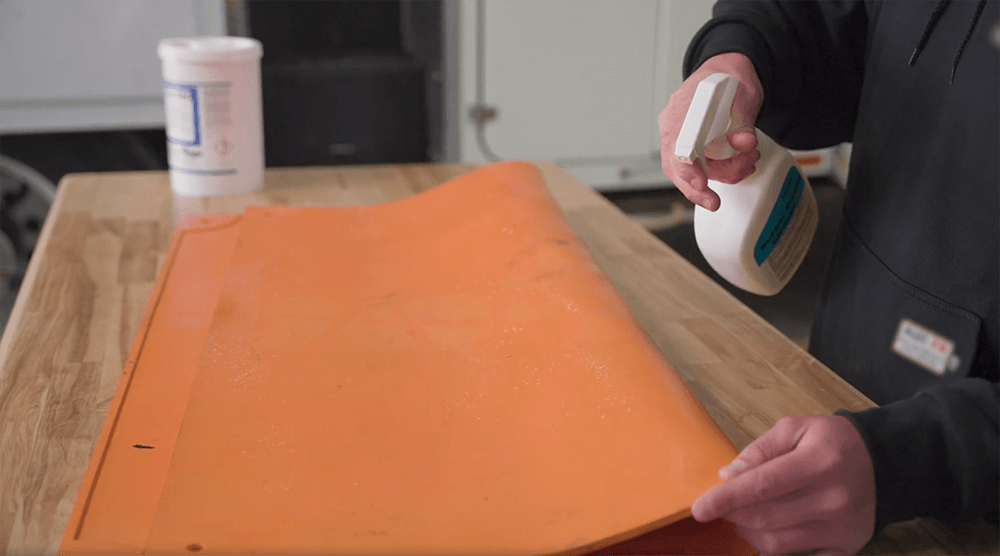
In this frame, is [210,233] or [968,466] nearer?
[968,466]

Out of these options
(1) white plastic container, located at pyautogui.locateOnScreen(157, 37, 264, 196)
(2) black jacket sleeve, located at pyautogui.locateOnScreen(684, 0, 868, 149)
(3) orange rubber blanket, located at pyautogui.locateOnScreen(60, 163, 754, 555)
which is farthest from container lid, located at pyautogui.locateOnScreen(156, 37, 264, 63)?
(2) black jacket sleeve, located at pyautogui.locateOnScreen(684, 0, 868, 149)

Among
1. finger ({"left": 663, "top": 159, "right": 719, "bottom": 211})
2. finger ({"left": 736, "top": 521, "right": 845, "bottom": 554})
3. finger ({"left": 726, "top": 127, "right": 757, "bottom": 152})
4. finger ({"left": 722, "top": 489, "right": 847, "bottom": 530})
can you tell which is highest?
finger ({"left": 726, "top": 127, "right": 757, "bottom": 152})

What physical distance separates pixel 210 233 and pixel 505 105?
1.09m

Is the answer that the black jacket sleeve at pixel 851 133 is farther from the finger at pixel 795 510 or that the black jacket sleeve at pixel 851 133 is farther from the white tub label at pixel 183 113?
the white tub label at pixel 183 113

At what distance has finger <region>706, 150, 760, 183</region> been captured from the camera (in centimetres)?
58

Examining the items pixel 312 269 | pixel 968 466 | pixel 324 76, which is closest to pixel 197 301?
pixel 312 269

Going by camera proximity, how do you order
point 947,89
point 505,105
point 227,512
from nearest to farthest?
1. point 227,512
2. point 947,89
3. point 505,105

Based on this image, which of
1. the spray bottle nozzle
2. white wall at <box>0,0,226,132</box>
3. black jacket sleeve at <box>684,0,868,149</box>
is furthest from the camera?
white wall at <box>0,0,226,132</box>

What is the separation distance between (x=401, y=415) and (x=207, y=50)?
653 millimetres

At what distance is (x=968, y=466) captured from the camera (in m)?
0.43

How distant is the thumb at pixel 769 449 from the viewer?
0.42 meters

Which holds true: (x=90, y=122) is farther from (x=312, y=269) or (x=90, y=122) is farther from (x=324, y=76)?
(x=312, y=269)

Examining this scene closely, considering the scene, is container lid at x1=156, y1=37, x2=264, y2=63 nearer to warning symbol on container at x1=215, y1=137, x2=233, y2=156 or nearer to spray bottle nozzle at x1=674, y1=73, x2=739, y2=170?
warning symbol on container at x1=215, y1=137, x2=233, y2=156

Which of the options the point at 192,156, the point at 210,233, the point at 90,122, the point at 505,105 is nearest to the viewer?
the point at 210,233
